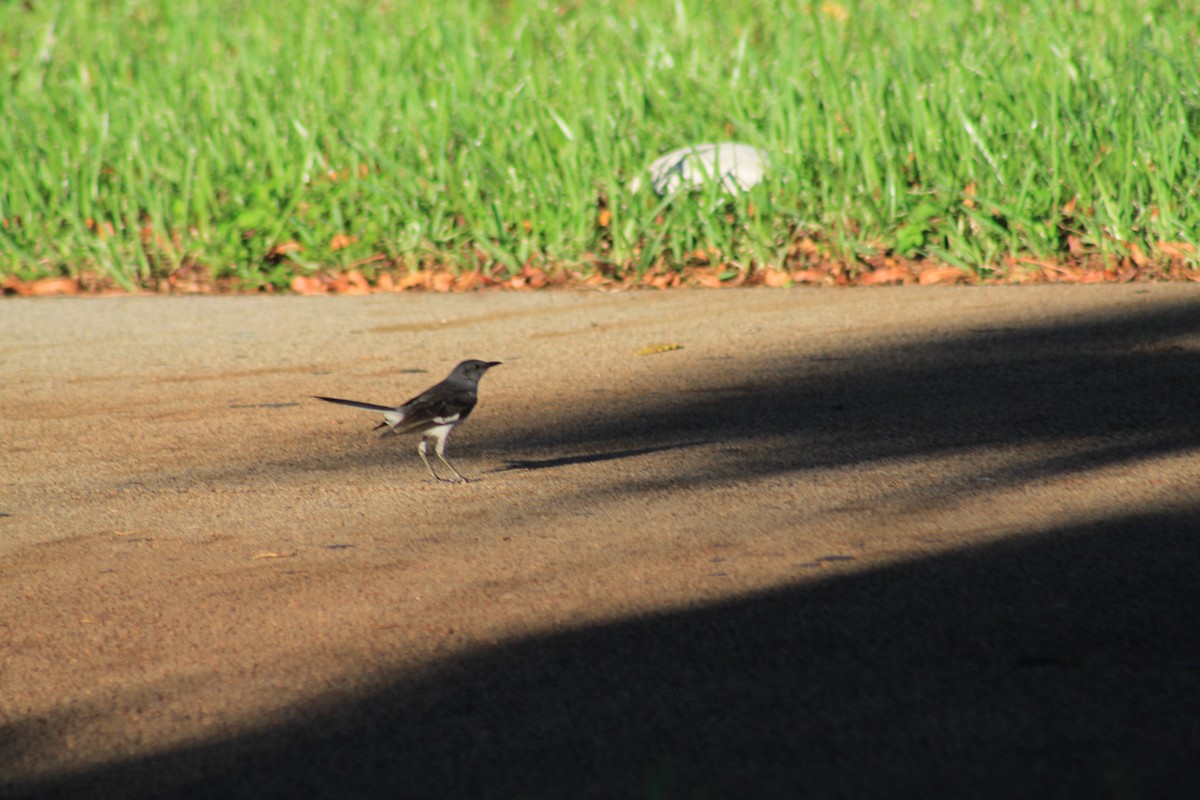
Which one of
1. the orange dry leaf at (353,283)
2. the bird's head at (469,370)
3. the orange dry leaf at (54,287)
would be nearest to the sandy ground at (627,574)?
the bird's head at (469,370)

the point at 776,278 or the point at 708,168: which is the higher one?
the point at 708,168

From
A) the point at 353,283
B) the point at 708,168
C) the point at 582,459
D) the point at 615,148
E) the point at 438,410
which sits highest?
the point at 615,148

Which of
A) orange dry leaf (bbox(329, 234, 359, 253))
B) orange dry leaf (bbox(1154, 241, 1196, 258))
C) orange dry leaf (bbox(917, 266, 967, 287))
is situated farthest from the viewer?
orange dry leaf (bbox(329, 234, 359, 253))

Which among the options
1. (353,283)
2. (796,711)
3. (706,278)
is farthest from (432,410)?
(353,283)

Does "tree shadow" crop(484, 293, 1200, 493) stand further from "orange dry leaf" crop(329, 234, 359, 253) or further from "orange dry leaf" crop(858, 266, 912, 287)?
"orange dry leaf" crop(329, 234, 359, 253)

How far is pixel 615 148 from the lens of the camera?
336 inches

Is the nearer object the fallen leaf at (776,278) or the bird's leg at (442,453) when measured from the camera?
the bird's leg at (442,453)

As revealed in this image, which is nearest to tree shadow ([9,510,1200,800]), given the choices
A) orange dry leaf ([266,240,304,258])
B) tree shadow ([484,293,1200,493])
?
tree shadow ([484,293,1200,493])

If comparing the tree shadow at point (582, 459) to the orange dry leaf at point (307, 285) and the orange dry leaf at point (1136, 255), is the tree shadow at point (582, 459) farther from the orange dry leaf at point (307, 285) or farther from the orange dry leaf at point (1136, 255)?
the orange dry leaf at point (307, 285)

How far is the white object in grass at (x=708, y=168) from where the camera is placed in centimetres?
818

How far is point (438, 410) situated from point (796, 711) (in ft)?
6.48

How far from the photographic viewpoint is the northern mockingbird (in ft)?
14.2

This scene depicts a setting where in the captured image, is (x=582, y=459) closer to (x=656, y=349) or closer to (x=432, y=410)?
(x=432, y=410)

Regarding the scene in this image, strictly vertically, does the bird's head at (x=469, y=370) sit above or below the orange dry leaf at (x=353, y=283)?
above
